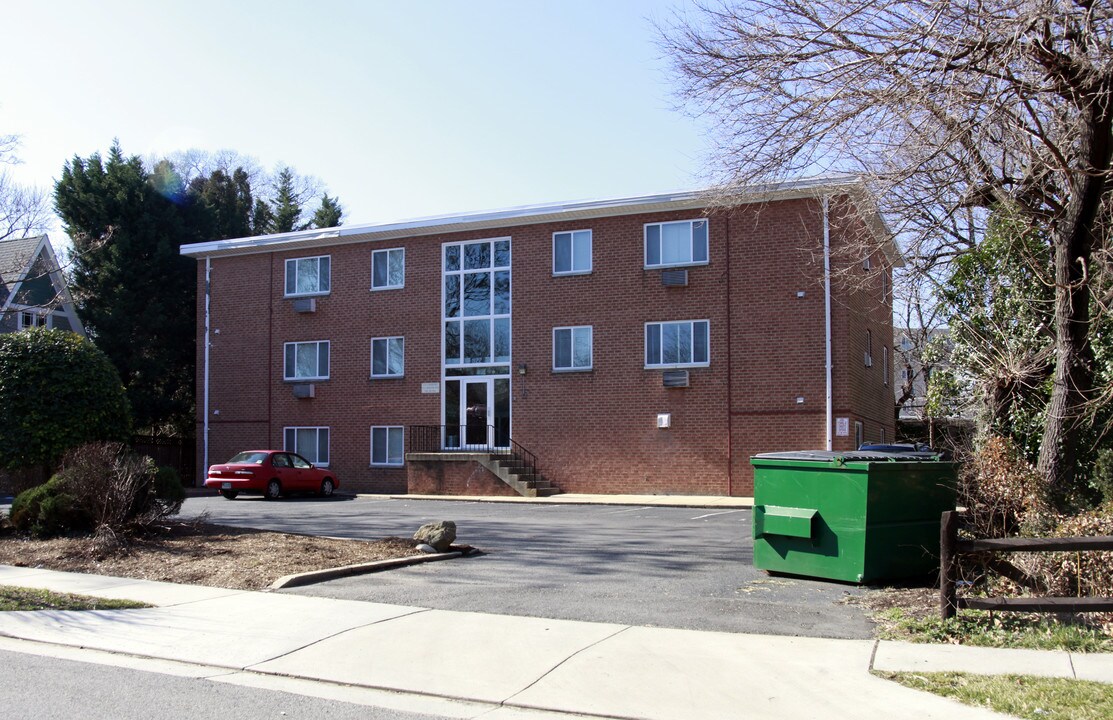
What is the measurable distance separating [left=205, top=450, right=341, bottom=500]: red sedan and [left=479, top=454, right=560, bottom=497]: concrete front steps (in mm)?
5048

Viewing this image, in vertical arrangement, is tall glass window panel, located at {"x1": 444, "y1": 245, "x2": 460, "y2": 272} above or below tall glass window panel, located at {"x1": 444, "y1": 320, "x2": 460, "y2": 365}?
above

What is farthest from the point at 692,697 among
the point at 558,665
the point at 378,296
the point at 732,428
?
the point at 378,296

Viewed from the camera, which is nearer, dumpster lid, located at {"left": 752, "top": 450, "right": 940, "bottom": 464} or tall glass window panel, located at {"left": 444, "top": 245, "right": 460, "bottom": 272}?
dumpster lid, located at {"left": 752, "top": 450, "right": 940, "bottom": 464}

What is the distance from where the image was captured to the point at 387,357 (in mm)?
29344

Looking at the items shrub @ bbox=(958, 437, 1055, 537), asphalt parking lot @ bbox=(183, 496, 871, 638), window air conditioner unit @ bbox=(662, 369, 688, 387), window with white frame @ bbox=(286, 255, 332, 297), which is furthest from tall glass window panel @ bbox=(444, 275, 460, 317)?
shrub @ bbox=(958, 437, 1055, 537)

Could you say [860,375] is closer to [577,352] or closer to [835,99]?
[577,352]

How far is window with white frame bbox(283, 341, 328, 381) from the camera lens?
30391 millimetres

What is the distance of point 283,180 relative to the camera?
191 feet

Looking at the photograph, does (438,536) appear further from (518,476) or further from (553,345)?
(553,345)

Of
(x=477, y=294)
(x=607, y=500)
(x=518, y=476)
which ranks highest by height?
(x=477, y=294)

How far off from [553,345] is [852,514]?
675 inches

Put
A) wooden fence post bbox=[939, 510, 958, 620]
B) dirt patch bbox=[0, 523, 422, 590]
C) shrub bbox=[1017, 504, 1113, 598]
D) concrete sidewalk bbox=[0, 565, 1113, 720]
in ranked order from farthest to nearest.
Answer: dirt patch bbox=[0, 523, 422, 590] → shrub bbox=[1017, 504, 1113, 598] → wooden fence post bbox=[939, 510, 958, 620] → concrete sidewalk bbox=[0, 565, 1113, 720]

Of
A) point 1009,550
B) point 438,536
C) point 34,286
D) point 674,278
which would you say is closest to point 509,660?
point 1009,550

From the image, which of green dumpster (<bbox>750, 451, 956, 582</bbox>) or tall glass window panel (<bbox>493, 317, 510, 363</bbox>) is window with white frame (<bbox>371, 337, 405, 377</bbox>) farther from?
green dumpster (<bbox>750, 451, 956, 582</bbox>)
